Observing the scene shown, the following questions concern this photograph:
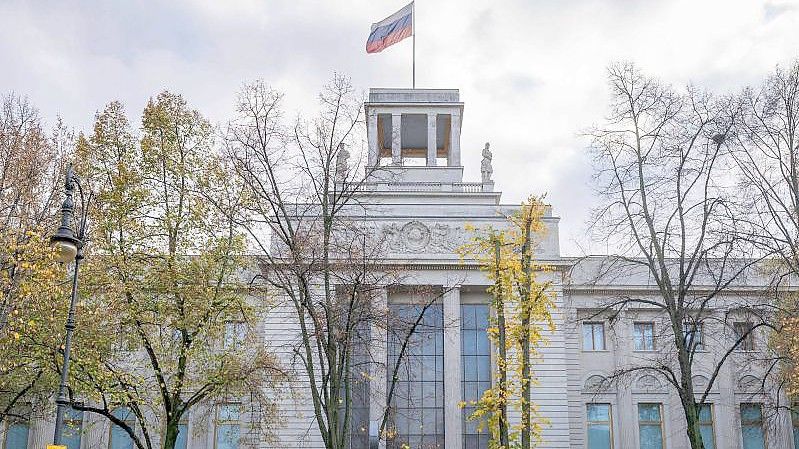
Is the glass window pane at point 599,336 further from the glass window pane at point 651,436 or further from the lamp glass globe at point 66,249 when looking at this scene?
the lamp glass globe at point 66,249

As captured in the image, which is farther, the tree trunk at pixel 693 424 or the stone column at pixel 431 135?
the stone column at pixel 431 135

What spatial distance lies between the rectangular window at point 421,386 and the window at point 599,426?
26.2ft

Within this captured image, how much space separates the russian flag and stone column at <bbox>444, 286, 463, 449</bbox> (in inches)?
515

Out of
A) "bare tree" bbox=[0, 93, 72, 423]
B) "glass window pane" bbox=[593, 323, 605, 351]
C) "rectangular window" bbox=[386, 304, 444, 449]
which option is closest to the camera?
"bare tree" bbox=[0, 93, 72, 423]

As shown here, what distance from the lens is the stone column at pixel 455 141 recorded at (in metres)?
47.2

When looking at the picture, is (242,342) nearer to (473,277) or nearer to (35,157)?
(35,157)

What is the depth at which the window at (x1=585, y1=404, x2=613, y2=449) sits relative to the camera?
4185 cm

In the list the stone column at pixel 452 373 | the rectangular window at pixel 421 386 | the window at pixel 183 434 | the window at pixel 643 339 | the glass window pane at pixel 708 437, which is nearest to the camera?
the stone column at pixel 452 373

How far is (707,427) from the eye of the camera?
138 feet

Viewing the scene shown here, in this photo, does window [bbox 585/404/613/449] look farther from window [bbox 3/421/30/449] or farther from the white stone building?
window [bbox 3/421/30/449]

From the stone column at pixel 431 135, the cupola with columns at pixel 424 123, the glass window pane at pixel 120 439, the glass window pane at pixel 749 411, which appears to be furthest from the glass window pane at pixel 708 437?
the glass window pane at pixel 120 439

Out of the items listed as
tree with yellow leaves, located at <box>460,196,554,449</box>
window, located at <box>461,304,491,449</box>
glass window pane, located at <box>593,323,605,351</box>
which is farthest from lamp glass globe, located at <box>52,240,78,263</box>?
glass window pane, located at <box>593,323,605,351</box>

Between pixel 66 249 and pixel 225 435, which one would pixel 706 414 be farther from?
pixel 66 249

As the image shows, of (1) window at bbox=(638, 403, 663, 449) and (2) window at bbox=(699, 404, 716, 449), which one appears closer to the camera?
(2) window at bbox=(699, 404, 716, 449)
